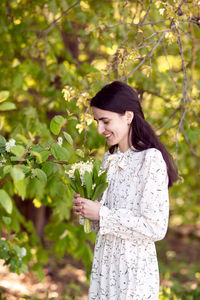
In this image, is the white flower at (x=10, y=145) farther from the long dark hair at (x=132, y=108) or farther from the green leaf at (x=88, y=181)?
the long dark hair at (x=132, y=108)

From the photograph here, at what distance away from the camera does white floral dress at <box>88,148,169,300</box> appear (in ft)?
6.28

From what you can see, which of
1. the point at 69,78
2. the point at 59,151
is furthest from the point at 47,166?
the point at 69,78

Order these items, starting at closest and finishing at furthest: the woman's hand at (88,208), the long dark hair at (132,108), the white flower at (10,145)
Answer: the white flower at (10,145), the woman's hand at (88,208), the long dark hair at (132,108)

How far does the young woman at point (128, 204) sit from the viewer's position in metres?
1.92

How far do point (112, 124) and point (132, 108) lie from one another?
0.14 metres

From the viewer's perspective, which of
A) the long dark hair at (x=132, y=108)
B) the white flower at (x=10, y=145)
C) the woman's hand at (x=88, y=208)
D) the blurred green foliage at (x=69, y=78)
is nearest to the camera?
the white flower at (x=10, y=145)

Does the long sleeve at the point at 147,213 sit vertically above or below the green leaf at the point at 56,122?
below

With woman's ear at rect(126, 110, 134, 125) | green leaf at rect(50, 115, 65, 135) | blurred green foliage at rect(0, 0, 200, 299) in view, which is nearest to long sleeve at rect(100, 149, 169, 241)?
woman's ear at rect(126, 110, 134, 125)

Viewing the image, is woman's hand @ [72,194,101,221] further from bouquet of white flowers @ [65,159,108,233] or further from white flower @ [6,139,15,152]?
white flower @ [6,139,15,152]

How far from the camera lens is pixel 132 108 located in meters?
2.10

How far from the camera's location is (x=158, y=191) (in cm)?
191

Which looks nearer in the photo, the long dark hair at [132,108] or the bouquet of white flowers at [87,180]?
the bouquet of white flowers at [87,180]

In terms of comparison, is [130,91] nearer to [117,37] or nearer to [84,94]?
[84,94]

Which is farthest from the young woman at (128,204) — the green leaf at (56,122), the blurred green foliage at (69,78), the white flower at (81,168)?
the blurred green foliage at (69,78)
